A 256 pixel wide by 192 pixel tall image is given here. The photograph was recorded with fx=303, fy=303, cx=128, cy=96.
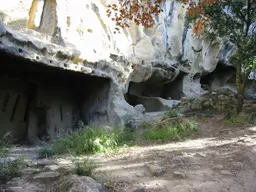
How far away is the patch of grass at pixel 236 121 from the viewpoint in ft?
21.6

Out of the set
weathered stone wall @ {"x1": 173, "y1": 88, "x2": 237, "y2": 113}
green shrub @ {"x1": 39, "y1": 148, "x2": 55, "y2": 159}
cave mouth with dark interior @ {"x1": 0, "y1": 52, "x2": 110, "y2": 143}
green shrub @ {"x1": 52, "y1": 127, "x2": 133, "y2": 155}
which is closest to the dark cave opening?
weathered stone wall @ {"x1": 173, "y1": 88, "x2": 237, "y2": 113}

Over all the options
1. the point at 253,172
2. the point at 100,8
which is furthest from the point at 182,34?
the point at 253,172

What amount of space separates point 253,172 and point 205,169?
60 cm

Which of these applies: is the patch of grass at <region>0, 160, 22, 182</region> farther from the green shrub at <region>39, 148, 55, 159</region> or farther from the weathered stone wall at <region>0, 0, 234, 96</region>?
the weathered stone wall at <region>0, 0, 234, 96</region>

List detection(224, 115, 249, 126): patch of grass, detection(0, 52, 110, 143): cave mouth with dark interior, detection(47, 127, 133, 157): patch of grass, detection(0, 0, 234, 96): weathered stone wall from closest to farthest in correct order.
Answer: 1. detection(47, 127, 133, 157): patch of grass
2. detection(224, 115, 249, 126): patch of grass
3. detection(0, 0, 234, 96): weathered stone wall
4. detection(0, 52, 110, 143): cave mouth with dark interior

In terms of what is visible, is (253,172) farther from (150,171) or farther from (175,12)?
(175,12)

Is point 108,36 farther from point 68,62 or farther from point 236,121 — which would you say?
point 236,121

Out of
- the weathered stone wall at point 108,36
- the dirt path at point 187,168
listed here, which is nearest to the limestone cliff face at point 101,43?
the weathered stone wall at point 108,36

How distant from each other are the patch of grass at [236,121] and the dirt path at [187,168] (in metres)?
1.46

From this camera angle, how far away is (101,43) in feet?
29.7

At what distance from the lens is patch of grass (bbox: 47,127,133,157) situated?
16.8ft

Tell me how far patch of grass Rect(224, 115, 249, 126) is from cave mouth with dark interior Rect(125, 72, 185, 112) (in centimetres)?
436

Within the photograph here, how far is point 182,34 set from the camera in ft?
43.7

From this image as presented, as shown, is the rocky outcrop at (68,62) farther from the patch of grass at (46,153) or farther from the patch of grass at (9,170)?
the patch of grass at (9,170)
